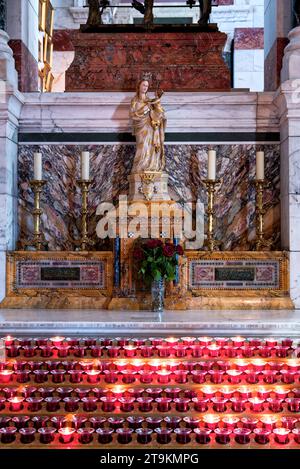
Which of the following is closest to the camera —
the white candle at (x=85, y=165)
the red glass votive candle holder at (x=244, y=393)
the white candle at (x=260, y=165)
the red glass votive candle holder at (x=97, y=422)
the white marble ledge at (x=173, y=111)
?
the red glass votive candle holder at (x=97, y=422)

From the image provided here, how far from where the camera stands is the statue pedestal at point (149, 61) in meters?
10.8

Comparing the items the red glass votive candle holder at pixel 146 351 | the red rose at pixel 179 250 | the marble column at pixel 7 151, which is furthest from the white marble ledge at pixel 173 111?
the red glass votive candle holder at pixel 146 351

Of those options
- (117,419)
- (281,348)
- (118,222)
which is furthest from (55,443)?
(118,222)

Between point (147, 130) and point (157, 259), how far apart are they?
6.81 feet

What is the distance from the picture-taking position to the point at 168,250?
27.9 ft

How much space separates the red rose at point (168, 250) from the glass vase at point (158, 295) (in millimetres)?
335

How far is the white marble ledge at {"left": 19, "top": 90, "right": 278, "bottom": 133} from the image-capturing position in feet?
33.7

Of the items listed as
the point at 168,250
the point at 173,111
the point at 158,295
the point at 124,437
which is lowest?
the point at 124,437

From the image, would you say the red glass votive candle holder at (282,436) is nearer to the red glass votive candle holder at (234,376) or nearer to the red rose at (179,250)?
the red glass votive candle holder at (234,376)

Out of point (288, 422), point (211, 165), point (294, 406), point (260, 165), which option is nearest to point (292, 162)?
point (260, 165)

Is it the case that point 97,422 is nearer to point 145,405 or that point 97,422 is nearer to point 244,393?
point 145,405

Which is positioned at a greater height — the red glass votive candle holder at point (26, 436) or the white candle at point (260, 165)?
the white candle at point (260, 165)

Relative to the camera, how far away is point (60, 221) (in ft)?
34.3

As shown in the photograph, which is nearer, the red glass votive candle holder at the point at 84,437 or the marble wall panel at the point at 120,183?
the red glass votive candle holder at the point at 84,437
